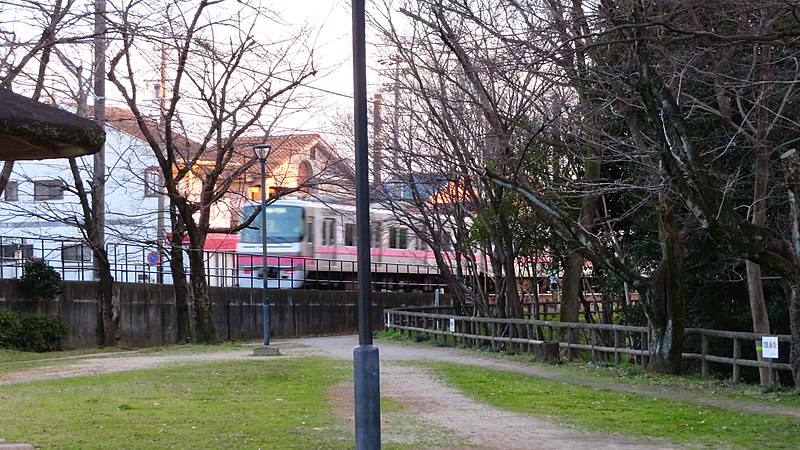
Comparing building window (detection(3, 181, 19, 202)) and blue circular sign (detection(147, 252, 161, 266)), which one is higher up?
building window (detection(3, 181, 19, 202))

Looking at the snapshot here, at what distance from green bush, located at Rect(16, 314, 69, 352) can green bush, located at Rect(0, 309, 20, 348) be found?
0.81 ft

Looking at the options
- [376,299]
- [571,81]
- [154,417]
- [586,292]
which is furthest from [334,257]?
[154,417]

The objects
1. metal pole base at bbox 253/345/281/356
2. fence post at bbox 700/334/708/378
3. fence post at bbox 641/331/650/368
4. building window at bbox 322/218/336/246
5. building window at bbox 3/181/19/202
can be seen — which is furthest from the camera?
building window at bbox 322/218/336/246

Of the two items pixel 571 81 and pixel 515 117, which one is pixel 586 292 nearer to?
pixel 515 117

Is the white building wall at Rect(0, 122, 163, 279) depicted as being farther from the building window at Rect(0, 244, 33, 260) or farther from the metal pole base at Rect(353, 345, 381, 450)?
the metal pole base at Rect(353, 345, 381, 450)

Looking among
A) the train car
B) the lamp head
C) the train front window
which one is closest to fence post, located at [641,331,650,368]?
the lamp head

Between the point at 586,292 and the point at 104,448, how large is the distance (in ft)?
86.1

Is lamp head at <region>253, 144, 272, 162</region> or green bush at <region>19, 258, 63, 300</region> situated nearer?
lamp head at <region>253, 144, 272, 162</region>

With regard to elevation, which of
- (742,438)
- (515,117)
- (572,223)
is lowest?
(742,438)

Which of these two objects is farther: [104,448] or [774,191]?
[774,191]

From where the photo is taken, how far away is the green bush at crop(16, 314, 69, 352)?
2844 cm

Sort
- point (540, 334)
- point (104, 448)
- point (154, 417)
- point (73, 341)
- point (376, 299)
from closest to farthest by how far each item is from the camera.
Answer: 1. point (104, 448)
2. point (154, 417)
3. point (540, 334)
4. point (73, 341)
5. point (376, 299)

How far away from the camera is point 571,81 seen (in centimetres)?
1934

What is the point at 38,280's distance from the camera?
96.5 feet
